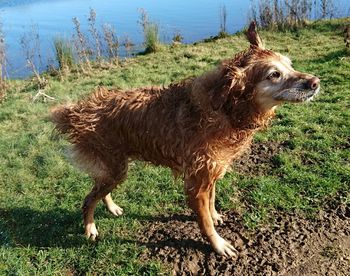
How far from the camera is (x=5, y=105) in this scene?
33.2ft

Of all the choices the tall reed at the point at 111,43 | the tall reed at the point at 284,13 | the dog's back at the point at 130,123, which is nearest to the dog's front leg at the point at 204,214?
the dog's back at the point at 130,123

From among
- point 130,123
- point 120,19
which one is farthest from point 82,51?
point 130,123

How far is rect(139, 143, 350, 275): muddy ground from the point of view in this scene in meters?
4.36

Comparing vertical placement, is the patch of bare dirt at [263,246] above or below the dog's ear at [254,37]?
below

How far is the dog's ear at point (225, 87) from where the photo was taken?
3779 mm

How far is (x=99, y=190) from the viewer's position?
15.9 ft

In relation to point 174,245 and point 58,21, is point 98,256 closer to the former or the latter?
point 174,245

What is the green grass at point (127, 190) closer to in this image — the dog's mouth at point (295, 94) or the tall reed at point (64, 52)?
the dog's mouth at point (295, 94)

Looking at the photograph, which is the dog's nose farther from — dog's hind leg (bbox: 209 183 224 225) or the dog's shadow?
the dog's shadow

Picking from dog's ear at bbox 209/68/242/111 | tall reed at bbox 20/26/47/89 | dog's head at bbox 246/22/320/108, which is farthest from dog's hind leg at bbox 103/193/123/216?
tall reed at bbox 20/26/47/89

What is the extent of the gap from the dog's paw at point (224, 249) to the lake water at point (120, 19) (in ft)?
34.6

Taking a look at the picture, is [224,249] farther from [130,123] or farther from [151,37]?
[151,37]

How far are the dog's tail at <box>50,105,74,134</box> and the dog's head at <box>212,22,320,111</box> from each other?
6.01 feet

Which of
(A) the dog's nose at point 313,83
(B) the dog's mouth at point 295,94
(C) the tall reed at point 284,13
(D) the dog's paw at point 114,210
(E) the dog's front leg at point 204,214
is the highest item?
(A) the dog's nose at point 313,83
